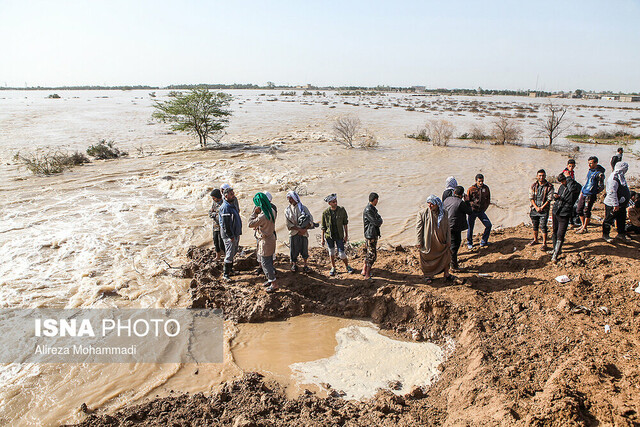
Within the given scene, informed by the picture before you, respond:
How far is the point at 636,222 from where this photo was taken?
20.7 ft

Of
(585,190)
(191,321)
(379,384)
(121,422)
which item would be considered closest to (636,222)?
(585,190)

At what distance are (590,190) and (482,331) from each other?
13.1ft

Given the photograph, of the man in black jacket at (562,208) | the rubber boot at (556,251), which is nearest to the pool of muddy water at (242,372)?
the rubber boot at (556,251)

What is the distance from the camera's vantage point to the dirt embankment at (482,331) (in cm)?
333

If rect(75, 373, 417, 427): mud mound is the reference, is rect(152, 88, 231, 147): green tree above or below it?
above

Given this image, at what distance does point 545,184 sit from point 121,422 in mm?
6710

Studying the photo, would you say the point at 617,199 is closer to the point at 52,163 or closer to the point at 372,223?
the point at 372,223

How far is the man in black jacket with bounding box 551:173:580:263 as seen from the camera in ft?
18.4

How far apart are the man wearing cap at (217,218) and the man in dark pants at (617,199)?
6339 mm

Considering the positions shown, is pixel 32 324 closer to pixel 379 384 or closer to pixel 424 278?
pixel 379 384

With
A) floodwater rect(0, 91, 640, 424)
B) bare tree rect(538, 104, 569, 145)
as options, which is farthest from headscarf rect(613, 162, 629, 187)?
bare tree rect(538, 104, 569, 145)

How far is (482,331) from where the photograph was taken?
4.67m

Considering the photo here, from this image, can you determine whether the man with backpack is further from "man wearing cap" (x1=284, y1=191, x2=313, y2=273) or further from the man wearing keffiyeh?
"man wearing cap" (x1=284, y1=191, x2=313, y2=273)

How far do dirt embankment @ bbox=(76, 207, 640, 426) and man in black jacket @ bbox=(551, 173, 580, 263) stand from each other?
0.25 metres
